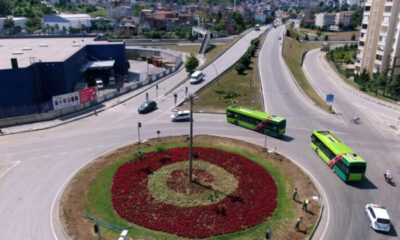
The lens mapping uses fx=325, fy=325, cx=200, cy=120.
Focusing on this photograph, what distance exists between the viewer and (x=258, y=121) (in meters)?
44.4

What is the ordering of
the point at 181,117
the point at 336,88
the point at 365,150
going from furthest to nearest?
1. the point at 336,88
2. the point at 181,117
3. the point at 365,150

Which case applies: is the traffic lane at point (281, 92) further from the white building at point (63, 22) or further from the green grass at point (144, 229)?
the white building at point (63, 22)

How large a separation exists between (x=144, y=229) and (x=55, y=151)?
1944 cm

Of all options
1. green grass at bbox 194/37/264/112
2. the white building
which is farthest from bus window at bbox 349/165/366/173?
the white building

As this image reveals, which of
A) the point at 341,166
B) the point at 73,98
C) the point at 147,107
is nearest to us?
the point at 341,166

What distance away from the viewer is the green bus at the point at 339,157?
31.8 metres

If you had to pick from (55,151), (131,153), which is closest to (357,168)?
(131,153)

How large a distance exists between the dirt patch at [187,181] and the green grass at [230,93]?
68.2 feet

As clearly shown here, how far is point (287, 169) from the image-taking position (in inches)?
1383

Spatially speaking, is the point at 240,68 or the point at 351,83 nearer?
the point at 240,68

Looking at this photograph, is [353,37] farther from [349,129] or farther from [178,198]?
[178,198]

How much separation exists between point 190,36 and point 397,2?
77120 millimetres

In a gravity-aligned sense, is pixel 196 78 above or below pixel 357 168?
above

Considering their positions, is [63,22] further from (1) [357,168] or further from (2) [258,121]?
(1) [357,168]
